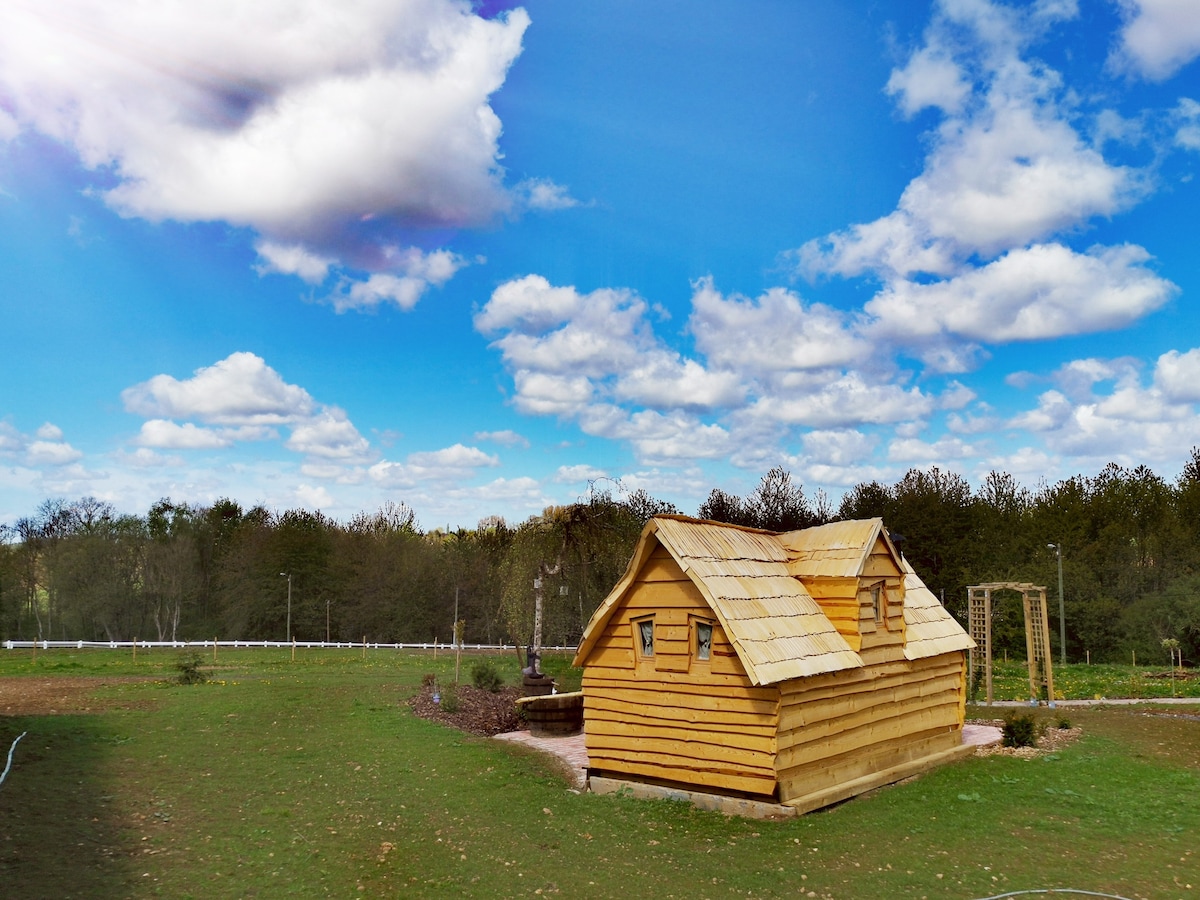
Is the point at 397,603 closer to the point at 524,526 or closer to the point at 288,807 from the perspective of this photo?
the point at 524,526

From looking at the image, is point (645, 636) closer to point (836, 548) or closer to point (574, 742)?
point (836, 548)

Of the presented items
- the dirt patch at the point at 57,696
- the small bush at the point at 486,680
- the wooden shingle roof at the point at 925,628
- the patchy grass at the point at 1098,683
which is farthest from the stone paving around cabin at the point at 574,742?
the dirt patch at the point at 57,696

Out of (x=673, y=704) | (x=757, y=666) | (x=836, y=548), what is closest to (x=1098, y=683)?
(x=836, y=548)

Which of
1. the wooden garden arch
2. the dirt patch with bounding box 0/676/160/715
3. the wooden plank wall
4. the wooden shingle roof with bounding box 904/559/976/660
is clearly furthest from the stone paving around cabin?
the dirt patch with bounding box 0/676/160/715

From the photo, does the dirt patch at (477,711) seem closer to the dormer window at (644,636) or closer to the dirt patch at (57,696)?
the dormer window at (644,636)

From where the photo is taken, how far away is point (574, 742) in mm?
20000

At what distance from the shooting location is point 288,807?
13.5 m

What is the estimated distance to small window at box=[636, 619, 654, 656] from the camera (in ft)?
49.1

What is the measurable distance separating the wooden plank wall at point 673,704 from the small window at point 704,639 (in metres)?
0.13

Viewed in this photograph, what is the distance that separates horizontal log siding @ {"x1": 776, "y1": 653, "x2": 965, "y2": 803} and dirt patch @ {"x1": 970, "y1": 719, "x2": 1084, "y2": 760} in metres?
0.82

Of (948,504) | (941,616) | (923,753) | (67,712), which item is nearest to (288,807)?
(67,712)

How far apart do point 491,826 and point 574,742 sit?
7402mm

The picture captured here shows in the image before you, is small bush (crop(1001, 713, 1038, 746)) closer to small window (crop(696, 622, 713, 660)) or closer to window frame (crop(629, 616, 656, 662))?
small window (crop(696, 622, 713, 660))

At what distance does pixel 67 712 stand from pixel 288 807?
11.2 metres
